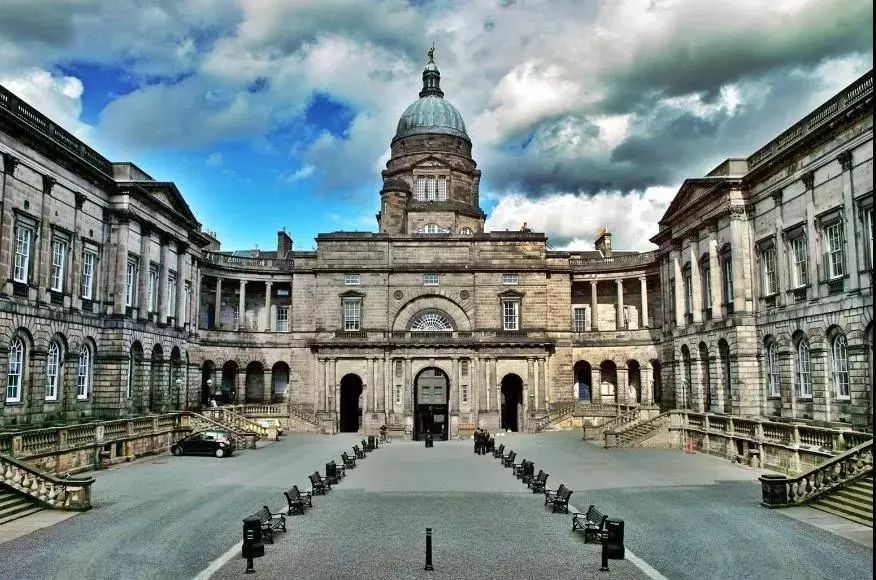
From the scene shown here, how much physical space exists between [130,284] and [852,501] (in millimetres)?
34086

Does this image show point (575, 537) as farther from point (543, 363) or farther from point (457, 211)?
point (457, 211)

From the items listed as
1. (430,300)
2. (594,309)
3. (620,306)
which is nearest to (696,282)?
(620,306)

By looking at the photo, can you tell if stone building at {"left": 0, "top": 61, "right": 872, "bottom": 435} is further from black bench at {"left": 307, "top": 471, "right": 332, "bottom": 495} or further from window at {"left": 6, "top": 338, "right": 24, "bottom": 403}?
black bench at {"left": 307, "top": 471, "right": 332, "bottom": 495}

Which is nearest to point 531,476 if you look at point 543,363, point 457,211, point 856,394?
point 856,394

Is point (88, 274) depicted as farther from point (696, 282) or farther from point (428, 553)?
point (696, 282)

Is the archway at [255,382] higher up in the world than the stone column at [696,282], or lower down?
lower down

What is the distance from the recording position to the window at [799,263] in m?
32.4

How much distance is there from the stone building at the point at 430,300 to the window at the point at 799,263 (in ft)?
1.31

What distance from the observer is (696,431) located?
3775 centimetres

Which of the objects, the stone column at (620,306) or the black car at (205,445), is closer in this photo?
the black car at (205,445)

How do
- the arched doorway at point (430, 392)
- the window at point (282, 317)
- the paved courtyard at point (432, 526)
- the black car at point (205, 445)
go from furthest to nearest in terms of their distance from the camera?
the window at point (282, 317) → the arched doorway at point (430, 392) → the black car at point (205, 445) → the paved courtyard at point (432, 526)

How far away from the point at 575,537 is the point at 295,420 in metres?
36.5

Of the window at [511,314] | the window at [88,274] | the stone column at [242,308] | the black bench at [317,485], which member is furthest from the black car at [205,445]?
the window at [511,314]

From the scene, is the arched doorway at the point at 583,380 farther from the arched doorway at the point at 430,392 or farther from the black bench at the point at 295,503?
the black bench at the point at 295,503
